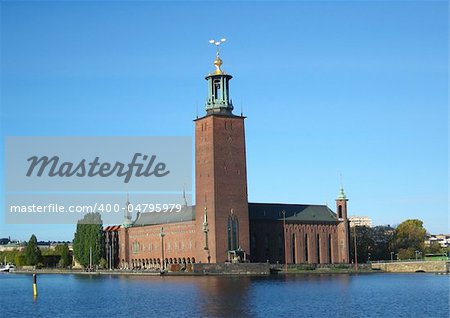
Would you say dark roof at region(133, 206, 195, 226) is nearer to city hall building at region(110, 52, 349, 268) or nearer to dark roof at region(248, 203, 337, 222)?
city hall building at region(110, 52, 349, 268)

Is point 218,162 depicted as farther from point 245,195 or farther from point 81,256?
point 81,256

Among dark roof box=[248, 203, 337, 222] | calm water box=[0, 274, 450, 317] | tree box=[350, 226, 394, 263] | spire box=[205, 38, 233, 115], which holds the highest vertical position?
spire box=[205, 38, 233, 115]

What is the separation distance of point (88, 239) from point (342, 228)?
3761 centimetres

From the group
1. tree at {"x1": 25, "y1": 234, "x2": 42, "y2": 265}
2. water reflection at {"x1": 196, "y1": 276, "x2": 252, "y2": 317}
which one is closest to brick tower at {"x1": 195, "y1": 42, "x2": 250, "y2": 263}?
water reflection at {"x1": 196, "y1": 276, "x2": 252, "y2": 317}

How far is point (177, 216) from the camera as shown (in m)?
110

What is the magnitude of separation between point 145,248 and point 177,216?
35.7 feet

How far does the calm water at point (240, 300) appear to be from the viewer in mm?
48031

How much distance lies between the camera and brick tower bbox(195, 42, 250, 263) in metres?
94.9

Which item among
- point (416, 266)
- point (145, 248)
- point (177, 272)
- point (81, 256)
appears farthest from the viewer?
point (81, 256)

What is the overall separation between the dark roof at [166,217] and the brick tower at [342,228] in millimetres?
19660

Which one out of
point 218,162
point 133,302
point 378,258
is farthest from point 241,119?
point 133,302

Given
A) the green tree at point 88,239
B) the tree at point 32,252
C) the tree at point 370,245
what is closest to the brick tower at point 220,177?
the tree at point 370,245

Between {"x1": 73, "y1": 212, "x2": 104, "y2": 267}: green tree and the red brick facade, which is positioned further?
{"x1": 73, "y1": 212, "x2": 104, "y2": 267}: green tree

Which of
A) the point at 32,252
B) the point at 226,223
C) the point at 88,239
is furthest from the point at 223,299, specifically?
the point at 32,252
